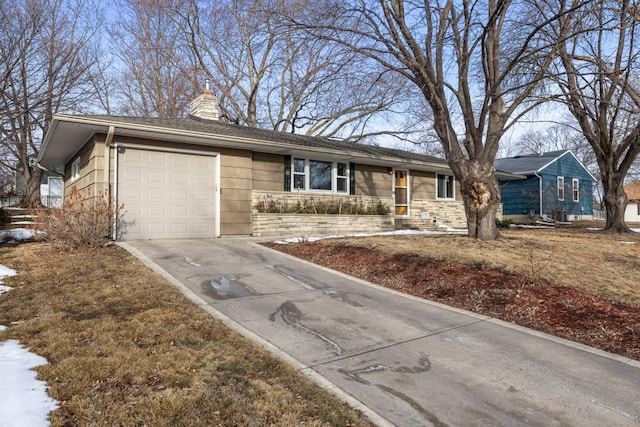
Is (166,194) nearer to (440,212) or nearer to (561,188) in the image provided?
(440,212)

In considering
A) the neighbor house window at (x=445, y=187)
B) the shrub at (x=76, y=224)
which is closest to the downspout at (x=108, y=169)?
the shrub at (x=76, y=224)

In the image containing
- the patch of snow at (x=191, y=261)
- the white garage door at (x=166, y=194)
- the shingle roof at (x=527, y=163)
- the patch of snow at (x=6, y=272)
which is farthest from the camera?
the shingle roof at (x=527, y=163)

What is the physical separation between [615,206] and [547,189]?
10799 millimetres

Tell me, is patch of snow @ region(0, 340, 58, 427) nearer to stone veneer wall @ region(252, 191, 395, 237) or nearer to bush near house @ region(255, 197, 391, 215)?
stone veneer wall @ region(252, 191, 395, 237)

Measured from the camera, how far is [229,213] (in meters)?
11.1

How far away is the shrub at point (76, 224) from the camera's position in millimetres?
8172

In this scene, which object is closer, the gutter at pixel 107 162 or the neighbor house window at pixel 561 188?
the gutter at pixel 107 162

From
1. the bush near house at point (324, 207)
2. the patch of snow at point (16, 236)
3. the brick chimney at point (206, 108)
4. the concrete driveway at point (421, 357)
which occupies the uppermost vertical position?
the brick chimney at point (206, 108)

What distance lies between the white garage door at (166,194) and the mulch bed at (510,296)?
4.17 metres

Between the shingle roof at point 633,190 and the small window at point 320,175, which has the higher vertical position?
the shingle roof at point 633,190

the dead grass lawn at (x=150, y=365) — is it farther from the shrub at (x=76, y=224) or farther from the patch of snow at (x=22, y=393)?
the shrub at (x=76, y=224)

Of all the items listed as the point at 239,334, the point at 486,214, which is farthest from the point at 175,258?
the point at 486,214

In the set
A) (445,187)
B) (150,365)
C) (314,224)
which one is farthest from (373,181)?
(150,365)

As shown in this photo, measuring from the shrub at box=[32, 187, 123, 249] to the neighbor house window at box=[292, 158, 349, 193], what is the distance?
18.5 feet
